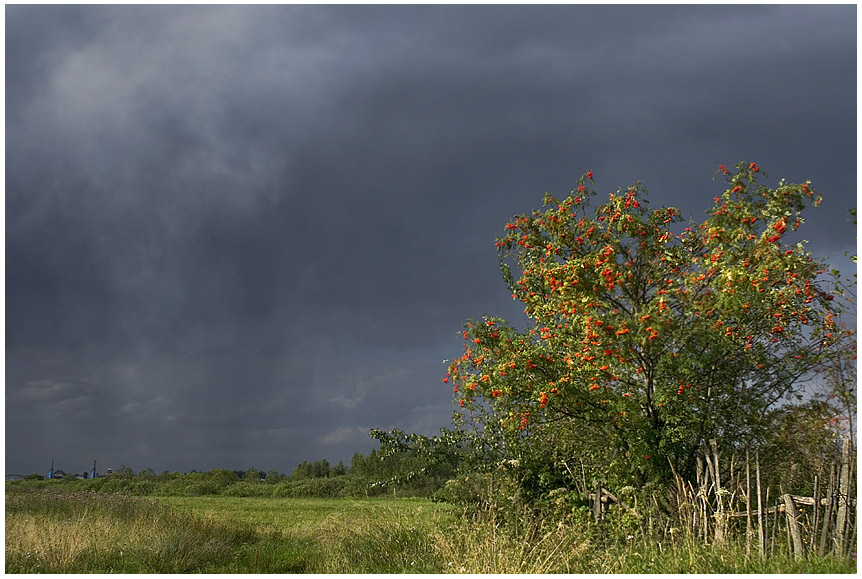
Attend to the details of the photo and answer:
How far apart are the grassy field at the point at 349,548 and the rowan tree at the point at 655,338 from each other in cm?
133

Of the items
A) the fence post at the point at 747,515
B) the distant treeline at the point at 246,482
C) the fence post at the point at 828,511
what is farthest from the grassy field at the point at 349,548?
the distant treeline at the point at 246,482

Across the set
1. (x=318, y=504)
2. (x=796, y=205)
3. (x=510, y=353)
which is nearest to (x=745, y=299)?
(x=796, y=205)

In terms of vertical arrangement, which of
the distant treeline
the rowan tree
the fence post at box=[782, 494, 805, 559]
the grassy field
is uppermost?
the rowan tree

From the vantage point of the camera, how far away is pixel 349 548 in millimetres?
9844

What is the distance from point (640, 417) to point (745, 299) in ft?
6.14

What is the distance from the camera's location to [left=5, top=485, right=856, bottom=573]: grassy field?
7.71 metres

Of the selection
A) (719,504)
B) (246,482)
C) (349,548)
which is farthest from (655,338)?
(246,482)

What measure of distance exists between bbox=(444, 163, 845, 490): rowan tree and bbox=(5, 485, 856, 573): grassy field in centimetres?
133

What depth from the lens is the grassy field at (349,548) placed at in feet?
25.3

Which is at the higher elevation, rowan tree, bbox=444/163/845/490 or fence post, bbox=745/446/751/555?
rowan tree, bbox=444/163/845/490

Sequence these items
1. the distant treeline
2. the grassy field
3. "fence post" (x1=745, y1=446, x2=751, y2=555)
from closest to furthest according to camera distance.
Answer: "fence post" (x1=745, y1=446, x2=751, y2=555), the grassy field, the distant treeline

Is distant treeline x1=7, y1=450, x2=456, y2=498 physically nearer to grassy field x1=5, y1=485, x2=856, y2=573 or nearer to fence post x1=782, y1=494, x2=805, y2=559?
grassy field x1=5, y1=485, x2=856, y2=573

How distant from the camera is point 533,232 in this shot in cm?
1042

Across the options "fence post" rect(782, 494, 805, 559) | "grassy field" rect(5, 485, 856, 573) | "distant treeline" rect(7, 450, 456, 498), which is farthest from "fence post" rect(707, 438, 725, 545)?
"distant treeline" rect(7, 450, 456, 498)
